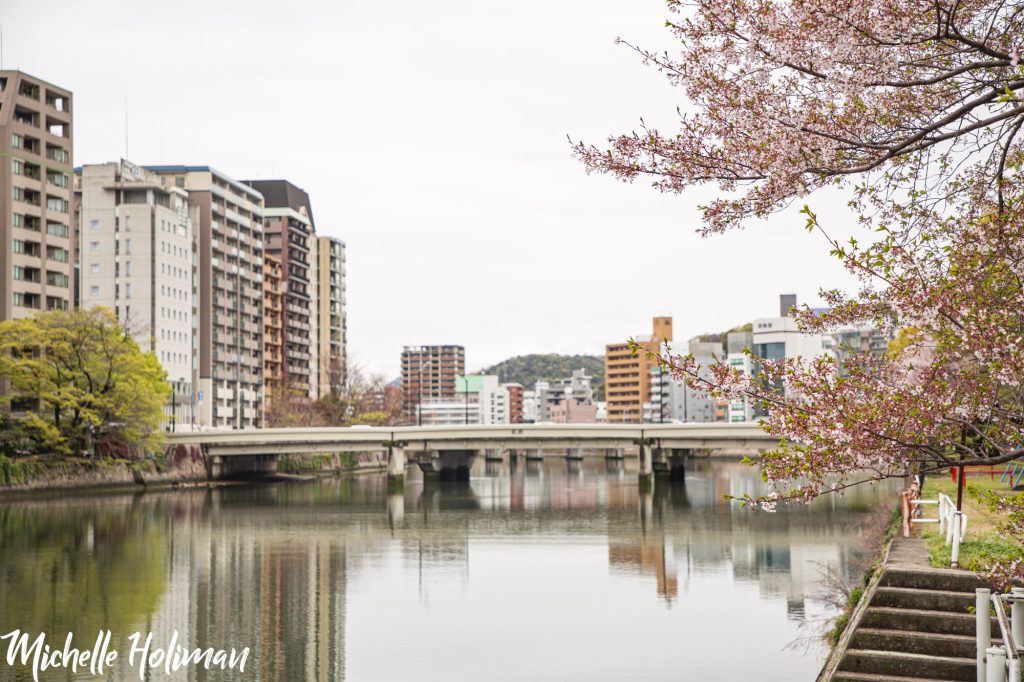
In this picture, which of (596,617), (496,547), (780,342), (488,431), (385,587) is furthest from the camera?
(780,342)

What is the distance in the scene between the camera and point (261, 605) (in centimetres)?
2344

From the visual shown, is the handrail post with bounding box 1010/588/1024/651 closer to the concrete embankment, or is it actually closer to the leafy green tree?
the concrete embankment

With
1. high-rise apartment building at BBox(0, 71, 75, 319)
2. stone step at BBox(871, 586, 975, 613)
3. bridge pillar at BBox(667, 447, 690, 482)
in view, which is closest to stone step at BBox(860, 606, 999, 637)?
stone step at BBox(871, 586, 975, 613)

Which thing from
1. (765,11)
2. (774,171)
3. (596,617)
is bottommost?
(596,617)

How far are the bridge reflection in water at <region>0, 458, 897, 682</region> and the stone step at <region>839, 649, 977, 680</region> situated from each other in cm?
516

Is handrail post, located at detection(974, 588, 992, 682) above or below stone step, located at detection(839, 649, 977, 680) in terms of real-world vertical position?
above

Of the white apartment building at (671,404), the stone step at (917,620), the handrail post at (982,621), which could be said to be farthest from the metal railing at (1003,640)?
the white apartment building at (671,404)

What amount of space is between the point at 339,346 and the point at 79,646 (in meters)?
109

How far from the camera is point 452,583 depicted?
2700cm

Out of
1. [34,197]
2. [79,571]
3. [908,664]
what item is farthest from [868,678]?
[34,197]

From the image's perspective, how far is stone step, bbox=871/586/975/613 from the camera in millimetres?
13047

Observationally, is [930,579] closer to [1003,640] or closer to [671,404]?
[1003,640]

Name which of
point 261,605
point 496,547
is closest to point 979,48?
point 261,605

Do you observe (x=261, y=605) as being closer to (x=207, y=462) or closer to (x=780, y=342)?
(x=207, y=462)
